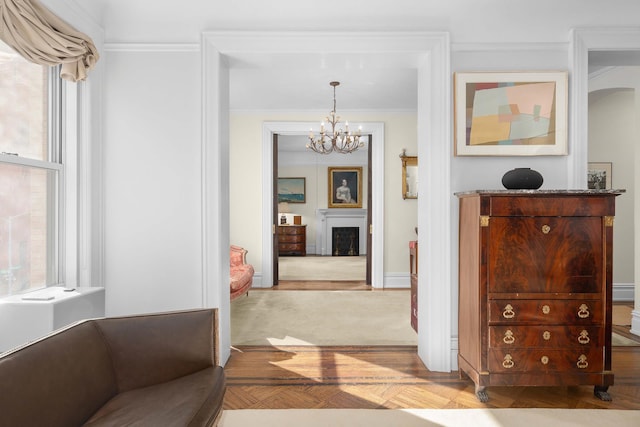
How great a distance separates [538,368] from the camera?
2.14m

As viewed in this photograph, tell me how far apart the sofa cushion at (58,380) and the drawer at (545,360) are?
209 centimetres

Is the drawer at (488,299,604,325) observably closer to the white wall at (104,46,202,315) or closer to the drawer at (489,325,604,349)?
the drawer at (489,325,604,349)

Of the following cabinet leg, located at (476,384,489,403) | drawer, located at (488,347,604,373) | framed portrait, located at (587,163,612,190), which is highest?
framed portrait, located at (587,163,612,190)

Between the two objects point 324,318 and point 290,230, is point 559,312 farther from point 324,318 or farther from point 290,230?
point 290,230

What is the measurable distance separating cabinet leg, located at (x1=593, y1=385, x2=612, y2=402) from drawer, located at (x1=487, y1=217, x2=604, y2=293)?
2.07 feet

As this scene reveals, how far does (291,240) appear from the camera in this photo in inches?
384

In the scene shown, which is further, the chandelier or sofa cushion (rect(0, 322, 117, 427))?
the chandelier

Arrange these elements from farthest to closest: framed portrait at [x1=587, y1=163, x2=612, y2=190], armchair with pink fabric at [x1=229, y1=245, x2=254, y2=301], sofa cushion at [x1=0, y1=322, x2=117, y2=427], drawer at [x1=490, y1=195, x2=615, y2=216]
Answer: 1. framed portrait at [x1=587, y1=163, x2=612, y2=190]
2. armchair with pink fabric at [x1=229, y1=245, x2=254, y2=301]
3. drawer at [x1=490, y1=195, x2=615, y2=216]
4. sofa cushion at [x1=0, y1=322, x2=117, y2=427]

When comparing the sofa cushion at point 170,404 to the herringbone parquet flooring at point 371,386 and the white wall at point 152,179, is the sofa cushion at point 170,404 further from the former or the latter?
the white wall at point 152,179

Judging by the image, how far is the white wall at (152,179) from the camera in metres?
2.64

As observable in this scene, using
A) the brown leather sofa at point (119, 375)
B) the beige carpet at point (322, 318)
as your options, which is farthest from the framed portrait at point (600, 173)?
the brown leather sofa at point (119, 375)

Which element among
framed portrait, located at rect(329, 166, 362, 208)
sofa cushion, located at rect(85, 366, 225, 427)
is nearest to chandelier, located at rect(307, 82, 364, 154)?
sofa cushion, located at rect(85, 366, 225, 427)

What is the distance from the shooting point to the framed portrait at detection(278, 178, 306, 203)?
9922 millimetres

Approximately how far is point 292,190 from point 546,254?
8.15 m
